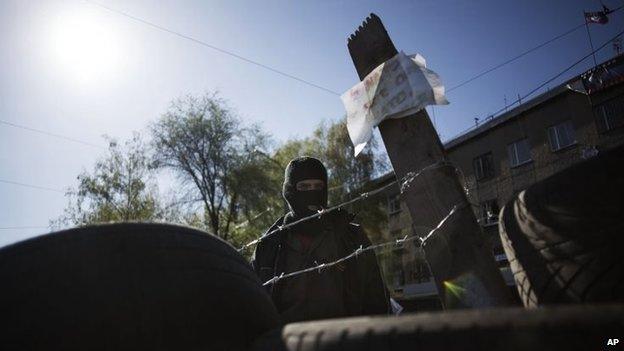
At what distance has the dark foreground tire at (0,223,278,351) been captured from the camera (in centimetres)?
89

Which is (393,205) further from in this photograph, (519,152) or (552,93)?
(552,93)

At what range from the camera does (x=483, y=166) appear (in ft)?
78.1

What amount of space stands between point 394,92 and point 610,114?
20598 millimetres

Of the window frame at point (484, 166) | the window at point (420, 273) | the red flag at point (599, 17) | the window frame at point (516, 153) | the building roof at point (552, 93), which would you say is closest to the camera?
the red flag at point (599, 17)

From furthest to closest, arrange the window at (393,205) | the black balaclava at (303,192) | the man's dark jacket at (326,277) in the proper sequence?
the window at (393,205) < the black balaclava at (303,192) < the man's dark jacket at (326,277)

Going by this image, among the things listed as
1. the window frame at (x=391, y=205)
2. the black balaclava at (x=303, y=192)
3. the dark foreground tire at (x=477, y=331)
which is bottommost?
the window frame at (x=391, y=205)

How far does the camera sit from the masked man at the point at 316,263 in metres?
2.66

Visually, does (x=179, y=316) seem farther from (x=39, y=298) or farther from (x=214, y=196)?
(x=214, y=196)

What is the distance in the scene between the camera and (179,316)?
95cm

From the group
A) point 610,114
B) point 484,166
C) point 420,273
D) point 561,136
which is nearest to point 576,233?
point 610,114

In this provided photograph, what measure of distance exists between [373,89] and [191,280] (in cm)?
145

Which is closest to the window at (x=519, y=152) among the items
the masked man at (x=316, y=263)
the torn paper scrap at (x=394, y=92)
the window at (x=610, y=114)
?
the window at (x=610, y=114)

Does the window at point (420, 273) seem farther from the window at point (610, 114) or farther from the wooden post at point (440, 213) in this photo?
the wooden post at point (440, 213)

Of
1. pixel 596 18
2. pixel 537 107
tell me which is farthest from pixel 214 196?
pixel 596 18
